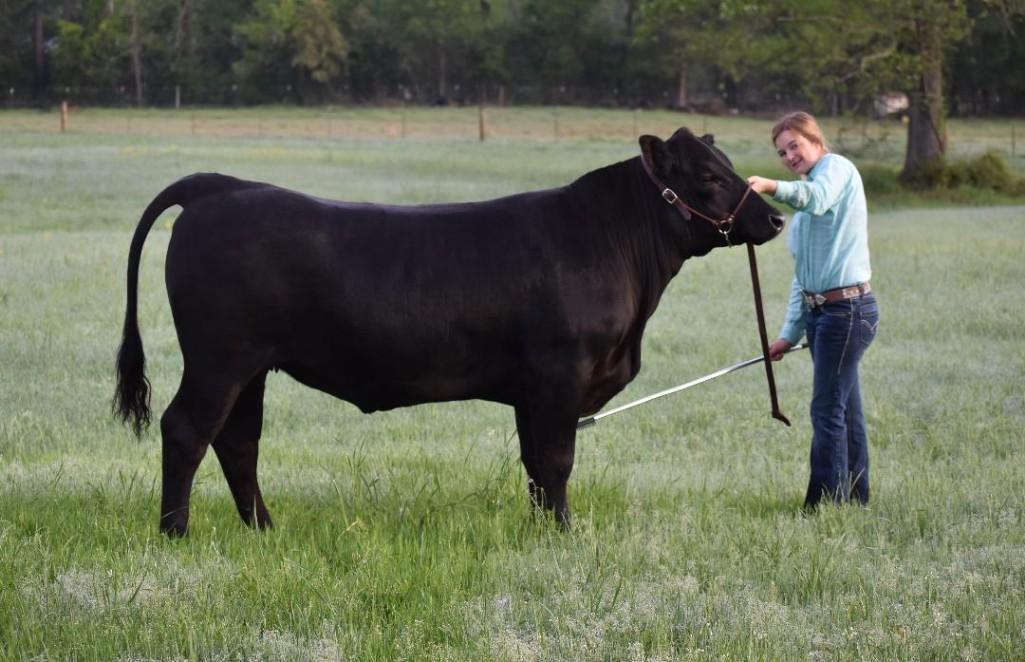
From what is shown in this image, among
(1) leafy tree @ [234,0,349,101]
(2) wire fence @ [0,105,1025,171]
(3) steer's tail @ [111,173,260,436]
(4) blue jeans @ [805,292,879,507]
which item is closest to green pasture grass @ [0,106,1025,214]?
(2) wire fence @ [0,105,1025,171]

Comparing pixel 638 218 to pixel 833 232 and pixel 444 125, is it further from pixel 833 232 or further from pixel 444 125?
pixel 444 125

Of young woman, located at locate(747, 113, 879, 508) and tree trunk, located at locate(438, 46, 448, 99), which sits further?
tree trunk, located at locate(438, 46, 448, 99)

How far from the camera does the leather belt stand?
7.01 meters

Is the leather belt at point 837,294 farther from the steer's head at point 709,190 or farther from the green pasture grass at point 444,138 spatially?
the green pasture grass at point 444,138

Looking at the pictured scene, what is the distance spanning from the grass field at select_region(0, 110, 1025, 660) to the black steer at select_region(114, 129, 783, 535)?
559 mm

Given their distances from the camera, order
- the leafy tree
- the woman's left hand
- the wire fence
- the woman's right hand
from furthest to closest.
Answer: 1. the leafy tree
2. the wire fence
3. the woman's right hand
4. the woman's left hand

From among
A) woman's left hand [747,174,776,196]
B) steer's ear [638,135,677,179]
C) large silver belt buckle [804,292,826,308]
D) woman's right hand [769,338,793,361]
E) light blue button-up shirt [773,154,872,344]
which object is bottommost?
woman's right hand [769,338,793,361]

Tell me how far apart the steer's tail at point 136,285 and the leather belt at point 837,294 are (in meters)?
2.92

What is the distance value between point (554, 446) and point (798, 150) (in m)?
2.14

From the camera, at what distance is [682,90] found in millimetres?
101938

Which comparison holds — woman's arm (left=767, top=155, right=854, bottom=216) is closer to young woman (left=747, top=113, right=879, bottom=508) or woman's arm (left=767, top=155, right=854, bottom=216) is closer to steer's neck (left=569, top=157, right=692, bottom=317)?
young woman (left=747, top=113, right=879, bottom=508)

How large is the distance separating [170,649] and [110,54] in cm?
9377

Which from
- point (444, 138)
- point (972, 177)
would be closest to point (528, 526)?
point (972, 177)

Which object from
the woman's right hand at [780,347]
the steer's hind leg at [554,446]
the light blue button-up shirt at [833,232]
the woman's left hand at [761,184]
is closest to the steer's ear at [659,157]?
the woman's left hand at [761,184]
